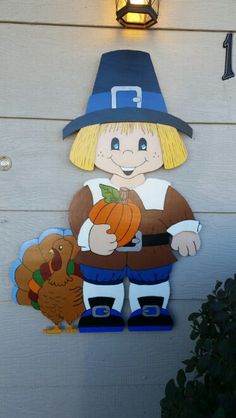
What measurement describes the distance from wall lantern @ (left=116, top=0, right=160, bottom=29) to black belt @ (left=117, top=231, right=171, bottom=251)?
2.91 feet

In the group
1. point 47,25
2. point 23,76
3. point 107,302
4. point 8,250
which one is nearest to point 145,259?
point 107,302

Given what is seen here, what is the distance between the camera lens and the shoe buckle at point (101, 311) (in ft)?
7.00

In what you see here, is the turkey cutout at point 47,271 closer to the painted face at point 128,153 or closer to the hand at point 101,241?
the hand at point 101,241

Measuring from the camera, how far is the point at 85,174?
2133 millimetres

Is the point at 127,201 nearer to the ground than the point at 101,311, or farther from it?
farther from it

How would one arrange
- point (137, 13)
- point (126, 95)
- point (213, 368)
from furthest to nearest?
point (126, 95) < point (137, 13) < point (213, 368)

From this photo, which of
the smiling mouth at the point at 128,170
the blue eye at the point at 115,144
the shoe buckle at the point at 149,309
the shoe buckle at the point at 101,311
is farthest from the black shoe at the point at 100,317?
the blue eye at the point at 115,144

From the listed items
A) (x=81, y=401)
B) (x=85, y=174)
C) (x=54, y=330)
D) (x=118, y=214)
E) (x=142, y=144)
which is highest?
(x=142, y=144)

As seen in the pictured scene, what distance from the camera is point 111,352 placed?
219cm

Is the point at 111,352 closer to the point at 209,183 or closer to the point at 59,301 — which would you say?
the point at 59,301

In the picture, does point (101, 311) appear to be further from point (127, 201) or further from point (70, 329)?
point (127, 201)

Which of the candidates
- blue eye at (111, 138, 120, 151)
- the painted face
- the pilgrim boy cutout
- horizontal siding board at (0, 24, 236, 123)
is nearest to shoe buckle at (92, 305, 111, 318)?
the pilgrim boy cutout

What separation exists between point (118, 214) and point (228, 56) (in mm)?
841

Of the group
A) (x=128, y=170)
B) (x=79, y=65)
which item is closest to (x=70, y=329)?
(x=128, y=170)
